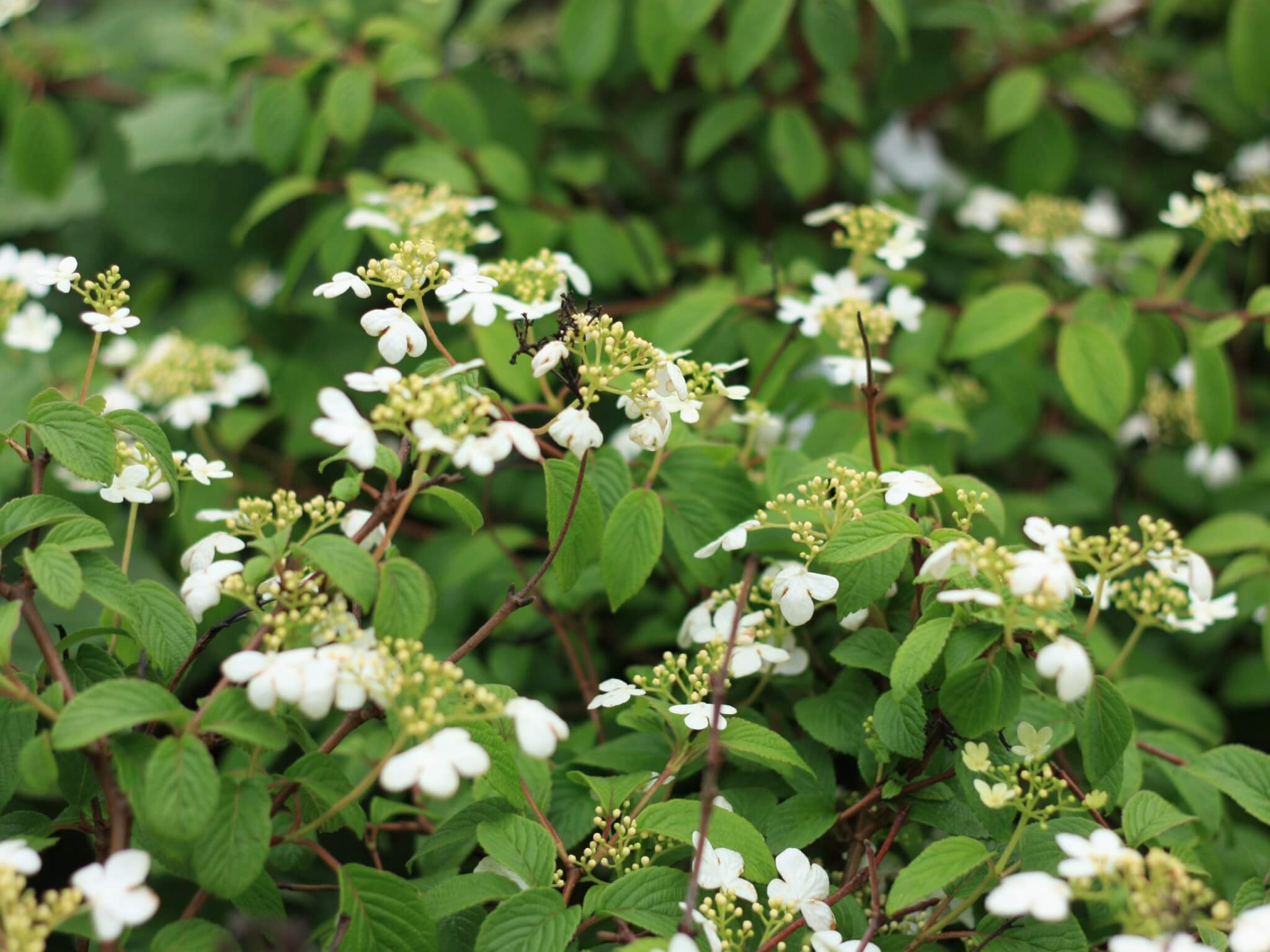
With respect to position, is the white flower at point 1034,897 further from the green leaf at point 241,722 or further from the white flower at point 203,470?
the white flower at point 203,470

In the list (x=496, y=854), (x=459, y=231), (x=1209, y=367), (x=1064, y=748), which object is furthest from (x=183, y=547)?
(x=1209, y=367)

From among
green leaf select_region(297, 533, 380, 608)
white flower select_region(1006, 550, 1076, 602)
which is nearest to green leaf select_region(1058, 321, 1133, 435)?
white flower select_region(1006, 550, 1076, 602)

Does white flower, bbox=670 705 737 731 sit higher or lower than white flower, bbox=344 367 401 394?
lower

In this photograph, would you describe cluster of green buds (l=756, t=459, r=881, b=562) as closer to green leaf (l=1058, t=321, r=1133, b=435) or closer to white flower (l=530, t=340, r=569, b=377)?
white flower (l=530, t=340, r=569, b=377)

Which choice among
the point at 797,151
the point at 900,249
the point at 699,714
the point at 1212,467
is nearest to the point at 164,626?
the point at 699,714

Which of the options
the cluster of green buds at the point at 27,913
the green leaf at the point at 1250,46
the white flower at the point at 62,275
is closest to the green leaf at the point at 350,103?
the white flower at the point at 62,275

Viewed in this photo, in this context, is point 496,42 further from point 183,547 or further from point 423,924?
point 423,924

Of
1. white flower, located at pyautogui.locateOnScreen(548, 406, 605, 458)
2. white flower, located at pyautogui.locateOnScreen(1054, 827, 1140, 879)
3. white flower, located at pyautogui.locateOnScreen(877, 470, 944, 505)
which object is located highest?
white flower, located at pyautogui.locateOnScreen(548, 406, 605, 458)
